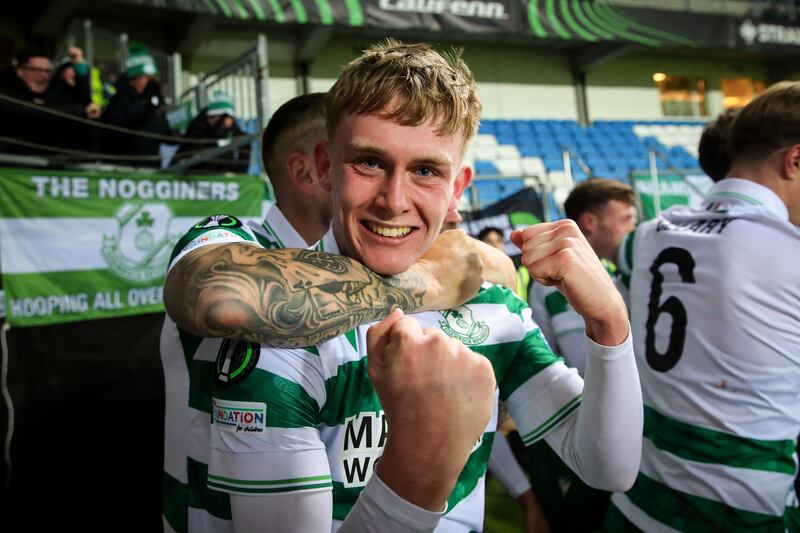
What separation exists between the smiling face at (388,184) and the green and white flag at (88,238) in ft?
10.3

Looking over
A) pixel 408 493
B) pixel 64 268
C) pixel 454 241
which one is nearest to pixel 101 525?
pixel 64 268

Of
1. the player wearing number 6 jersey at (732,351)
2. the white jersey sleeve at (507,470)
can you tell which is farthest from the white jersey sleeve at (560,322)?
the player wearing number 6 jersey at (732,351)

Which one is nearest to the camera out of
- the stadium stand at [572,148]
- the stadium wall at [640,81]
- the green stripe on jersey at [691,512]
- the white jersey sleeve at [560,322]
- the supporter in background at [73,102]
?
the green stripe on jersey at [691,512]

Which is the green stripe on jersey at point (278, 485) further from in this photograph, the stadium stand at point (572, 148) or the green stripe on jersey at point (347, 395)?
the stadium stand at point (572, 148)

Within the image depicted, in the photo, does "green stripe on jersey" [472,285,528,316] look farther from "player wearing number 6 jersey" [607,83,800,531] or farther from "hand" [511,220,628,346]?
"player wearing number 6 jersey" [607,83,800,531]

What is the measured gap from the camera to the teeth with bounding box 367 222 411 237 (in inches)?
47.3

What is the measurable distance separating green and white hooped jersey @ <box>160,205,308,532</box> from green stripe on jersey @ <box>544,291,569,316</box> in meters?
1.64

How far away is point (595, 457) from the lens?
3.98ft

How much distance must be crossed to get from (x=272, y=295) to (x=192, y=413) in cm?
66

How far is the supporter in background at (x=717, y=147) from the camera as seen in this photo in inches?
88.3

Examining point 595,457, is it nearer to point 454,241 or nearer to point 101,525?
point 454,241

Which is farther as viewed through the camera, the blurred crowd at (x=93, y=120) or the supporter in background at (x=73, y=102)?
the supporter in background at (x=73, y=102)

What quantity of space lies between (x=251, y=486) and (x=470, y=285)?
2.12 feet

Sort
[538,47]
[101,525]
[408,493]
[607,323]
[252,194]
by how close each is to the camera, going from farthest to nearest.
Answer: [538,47] → [252,194] → [101,525] → [607,323] → [408,493]
